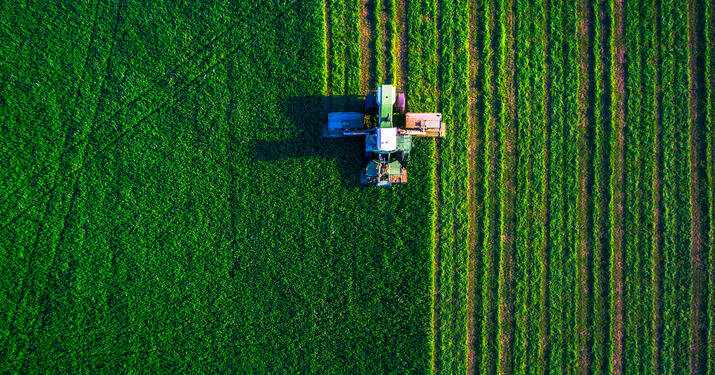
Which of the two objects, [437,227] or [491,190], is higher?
[491,190]

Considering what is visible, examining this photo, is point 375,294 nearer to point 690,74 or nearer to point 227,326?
point 227,326

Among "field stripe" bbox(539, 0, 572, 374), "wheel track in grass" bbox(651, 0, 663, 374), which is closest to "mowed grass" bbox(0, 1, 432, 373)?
"field stripe" bbox(539, 0, 572, 374)

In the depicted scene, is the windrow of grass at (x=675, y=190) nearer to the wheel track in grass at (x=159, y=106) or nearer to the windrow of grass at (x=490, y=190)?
the windrow of grass at (x=490, y=190)

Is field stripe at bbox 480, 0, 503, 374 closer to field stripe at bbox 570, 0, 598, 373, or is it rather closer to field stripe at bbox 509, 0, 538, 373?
field stripe at bbox 509, 0, 538, 373

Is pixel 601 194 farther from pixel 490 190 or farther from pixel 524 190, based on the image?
pixel 490 190

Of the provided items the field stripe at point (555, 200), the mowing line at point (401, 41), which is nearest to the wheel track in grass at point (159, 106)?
the mowing line at point (401, 41)

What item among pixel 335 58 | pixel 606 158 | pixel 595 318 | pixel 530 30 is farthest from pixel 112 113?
pixel 595 318

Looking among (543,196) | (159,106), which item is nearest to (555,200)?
(543,196)
